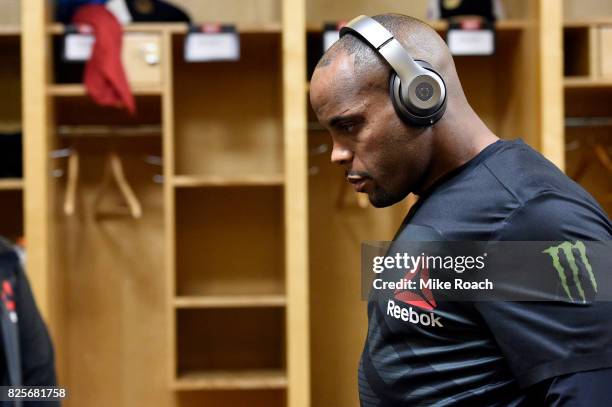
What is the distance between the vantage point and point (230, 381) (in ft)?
9.41

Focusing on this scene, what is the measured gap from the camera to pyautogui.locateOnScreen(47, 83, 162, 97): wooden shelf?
2795mm

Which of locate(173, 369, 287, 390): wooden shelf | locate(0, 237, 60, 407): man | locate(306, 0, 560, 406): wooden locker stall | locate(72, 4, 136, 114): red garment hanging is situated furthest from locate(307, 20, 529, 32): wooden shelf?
locate(0, 237, 60, 407): man

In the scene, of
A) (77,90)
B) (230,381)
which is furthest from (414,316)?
(77,90)

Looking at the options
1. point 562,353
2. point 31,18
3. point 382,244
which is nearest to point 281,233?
point 31,18

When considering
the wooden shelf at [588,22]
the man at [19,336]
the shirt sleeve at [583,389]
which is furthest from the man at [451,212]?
the wooden shelf at [588,22]

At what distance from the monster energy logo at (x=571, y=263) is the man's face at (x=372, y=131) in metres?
0.21

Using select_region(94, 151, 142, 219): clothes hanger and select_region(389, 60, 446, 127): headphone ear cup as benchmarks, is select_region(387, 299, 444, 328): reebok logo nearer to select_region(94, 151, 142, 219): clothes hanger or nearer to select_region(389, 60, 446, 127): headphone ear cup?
select_region(389, 60, 446, 127): headphone ear cup

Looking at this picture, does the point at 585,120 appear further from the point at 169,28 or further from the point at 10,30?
the point at 10,30

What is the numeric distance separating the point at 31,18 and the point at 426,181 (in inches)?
86.6

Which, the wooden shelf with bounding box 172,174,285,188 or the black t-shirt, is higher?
the wooden shelf with bounding box 172,174,285,188

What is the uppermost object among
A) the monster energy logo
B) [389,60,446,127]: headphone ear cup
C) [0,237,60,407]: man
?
[389,60,446,127]: headphone ear cup

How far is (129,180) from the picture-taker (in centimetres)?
317

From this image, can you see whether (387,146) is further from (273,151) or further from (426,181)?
(273,151)

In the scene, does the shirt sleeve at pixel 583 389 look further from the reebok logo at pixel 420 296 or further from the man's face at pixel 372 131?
the man's face at pixel 372 131
